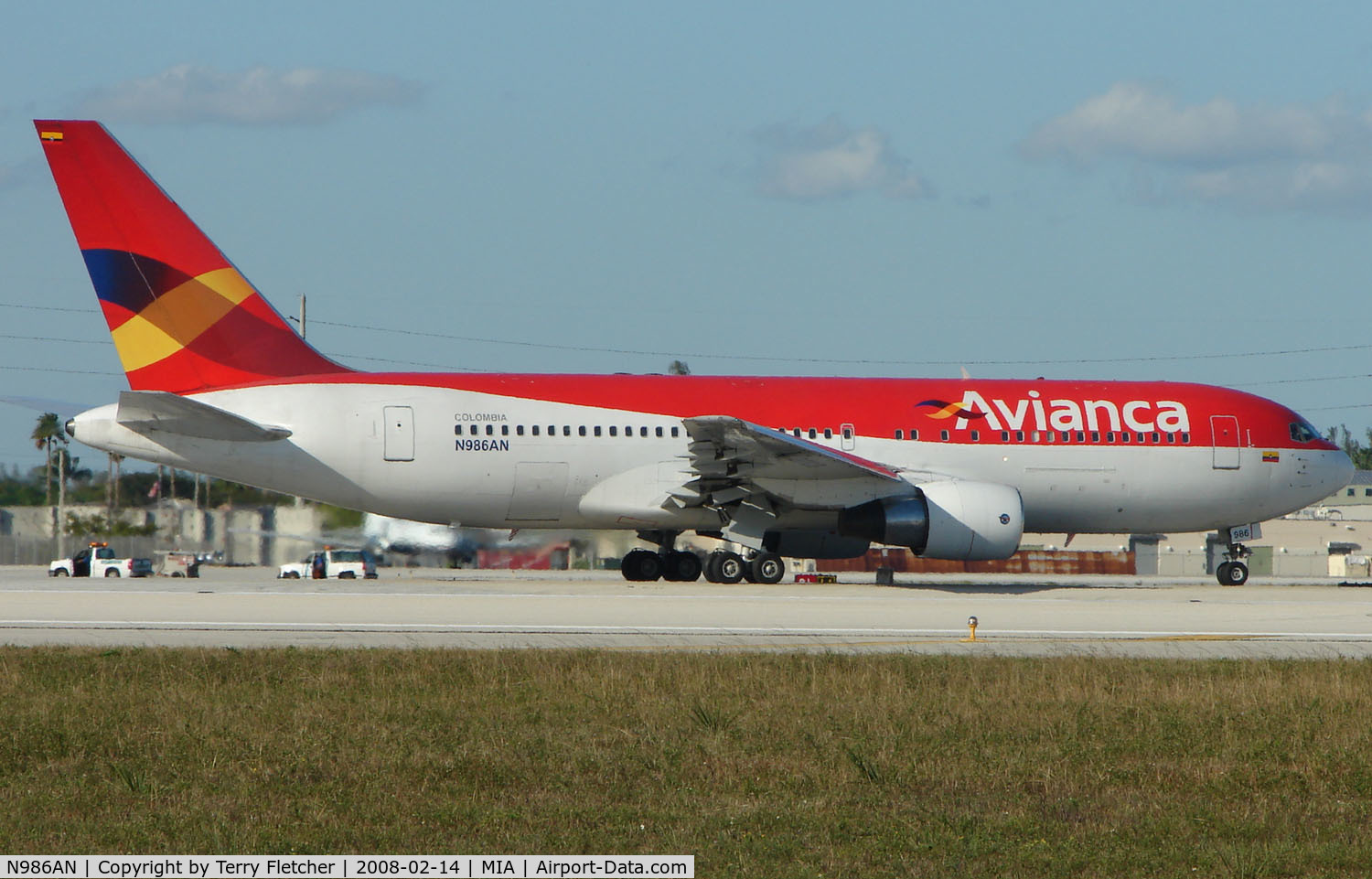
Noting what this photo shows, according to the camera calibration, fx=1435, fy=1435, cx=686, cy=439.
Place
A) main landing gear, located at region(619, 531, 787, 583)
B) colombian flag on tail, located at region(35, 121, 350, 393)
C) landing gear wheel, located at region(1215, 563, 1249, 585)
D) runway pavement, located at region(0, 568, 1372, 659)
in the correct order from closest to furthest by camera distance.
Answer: runway pavement, located at region(0, 568, 1372, 659)
colombian flag on tail, located at region(35, 121, 350, 393)
main landing gear, located at region(619, 531, 787, 583)
landing gear wheel, located at region(1215, 563, 1249, 585)

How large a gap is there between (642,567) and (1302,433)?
14382 millimetres

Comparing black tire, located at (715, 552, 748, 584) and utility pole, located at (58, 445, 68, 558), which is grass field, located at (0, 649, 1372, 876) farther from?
utility pole, located at (58, 445, 68, 558)

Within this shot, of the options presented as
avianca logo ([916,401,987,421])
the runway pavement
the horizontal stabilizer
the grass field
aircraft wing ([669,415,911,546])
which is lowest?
the grass field

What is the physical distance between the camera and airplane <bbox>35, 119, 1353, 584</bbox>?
2564cm

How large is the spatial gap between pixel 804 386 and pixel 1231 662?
15.1 meters

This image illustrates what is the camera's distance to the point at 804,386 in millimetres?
29016

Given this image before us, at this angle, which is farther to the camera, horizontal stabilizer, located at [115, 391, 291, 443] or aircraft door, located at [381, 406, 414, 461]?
aircraft door, located at [381, 406, 414, 461]

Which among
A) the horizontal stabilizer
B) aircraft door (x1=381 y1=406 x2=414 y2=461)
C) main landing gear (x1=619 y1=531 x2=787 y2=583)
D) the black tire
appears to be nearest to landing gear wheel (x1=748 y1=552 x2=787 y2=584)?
main landing gear (x1=619 y1=531 x2=787 y2=583)

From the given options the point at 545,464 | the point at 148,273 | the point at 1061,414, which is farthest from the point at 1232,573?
the point at 148,273

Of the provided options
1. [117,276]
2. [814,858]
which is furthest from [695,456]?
[814,858]

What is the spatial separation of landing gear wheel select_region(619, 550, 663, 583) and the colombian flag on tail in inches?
325

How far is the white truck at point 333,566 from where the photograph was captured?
115 ft

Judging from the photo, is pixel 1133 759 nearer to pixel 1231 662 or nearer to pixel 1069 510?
pixel 1231 662

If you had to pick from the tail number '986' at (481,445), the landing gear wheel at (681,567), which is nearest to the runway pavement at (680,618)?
the tail number '986' at (481,445)
